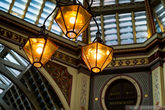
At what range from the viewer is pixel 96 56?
475 cm

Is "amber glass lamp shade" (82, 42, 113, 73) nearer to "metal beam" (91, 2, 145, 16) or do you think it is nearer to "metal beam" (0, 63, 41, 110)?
"metal beam" (0, 63, 41, 110)

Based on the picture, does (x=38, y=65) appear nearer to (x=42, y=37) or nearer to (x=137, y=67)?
(x=42, y=37)

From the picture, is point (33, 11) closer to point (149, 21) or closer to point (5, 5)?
point (5, 5)

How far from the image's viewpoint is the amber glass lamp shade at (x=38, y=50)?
477 cm

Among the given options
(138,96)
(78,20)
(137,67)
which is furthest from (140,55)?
(78,20)

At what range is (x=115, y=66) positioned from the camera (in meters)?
9.35

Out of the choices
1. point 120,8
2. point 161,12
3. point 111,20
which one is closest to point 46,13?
point 111,20

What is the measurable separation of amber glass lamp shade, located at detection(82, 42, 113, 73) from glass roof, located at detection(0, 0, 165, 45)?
5.41m

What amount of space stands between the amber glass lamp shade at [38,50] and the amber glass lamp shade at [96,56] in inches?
21.8

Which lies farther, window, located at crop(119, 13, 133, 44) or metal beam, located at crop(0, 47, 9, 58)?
metal beam, located at crop(0, 47, 9, 58)

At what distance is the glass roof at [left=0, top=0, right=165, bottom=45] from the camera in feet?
32.7

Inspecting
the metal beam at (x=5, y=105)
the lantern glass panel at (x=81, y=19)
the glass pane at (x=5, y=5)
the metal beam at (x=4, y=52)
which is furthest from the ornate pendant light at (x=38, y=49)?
the metal beam at (x=5, y=105)

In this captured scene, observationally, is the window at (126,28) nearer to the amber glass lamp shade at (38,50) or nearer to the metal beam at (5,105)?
the metal beam at (5,105)

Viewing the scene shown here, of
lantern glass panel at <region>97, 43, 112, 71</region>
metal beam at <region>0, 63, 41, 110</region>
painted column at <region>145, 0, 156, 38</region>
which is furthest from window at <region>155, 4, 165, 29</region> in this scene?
lantern glass panel at <region>97, 43, 112, 71</region>
